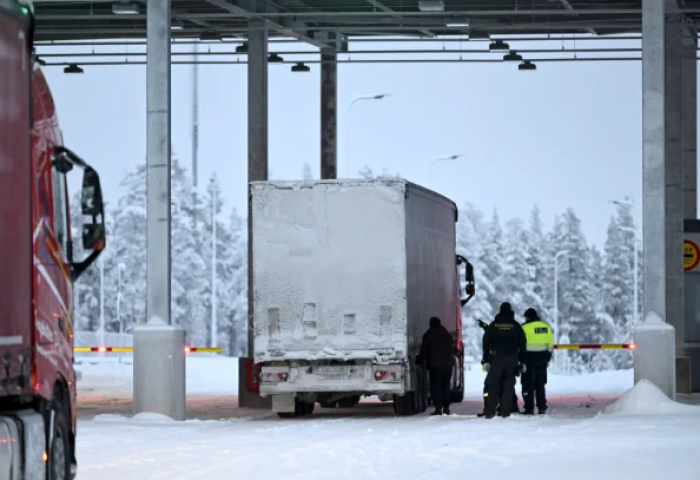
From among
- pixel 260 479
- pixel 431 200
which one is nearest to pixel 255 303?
pixel 431 200

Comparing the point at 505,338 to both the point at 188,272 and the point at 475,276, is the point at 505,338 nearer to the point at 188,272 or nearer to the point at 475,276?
the point at 188,272

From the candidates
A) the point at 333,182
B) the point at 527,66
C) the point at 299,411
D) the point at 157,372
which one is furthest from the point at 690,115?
the point at 157,372

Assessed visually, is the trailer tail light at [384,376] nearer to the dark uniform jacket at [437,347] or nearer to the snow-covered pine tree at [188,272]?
the dark uniform jacket at [437,347]

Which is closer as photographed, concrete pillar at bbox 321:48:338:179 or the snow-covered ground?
the snow-covered ground

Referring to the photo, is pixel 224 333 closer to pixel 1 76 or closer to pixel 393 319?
pixel 393 319

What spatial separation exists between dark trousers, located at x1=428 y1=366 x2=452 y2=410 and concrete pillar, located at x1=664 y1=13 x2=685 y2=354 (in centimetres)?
760

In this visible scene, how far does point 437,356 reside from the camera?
87.6ft

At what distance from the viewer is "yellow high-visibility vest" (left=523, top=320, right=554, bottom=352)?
86.5ft

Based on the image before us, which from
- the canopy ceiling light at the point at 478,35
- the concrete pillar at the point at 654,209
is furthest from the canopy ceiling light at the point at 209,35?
the concrete pillar at the point at 654,209

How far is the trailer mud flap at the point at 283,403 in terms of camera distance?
25.7 meters

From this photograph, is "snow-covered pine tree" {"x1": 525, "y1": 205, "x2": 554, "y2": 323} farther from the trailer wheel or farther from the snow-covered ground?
the trailer wheel

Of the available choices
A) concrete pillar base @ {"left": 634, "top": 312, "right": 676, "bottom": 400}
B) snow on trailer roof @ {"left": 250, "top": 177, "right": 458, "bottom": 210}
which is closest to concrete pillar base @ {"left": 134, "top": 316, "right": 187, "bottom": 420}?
snow on trailer roof @ {"left": 250, "top": 177, "right": 458, "bottom": 210}

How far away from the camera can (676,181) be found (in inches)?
1341

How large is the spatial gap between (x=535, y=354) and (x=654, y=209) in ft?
9.98
